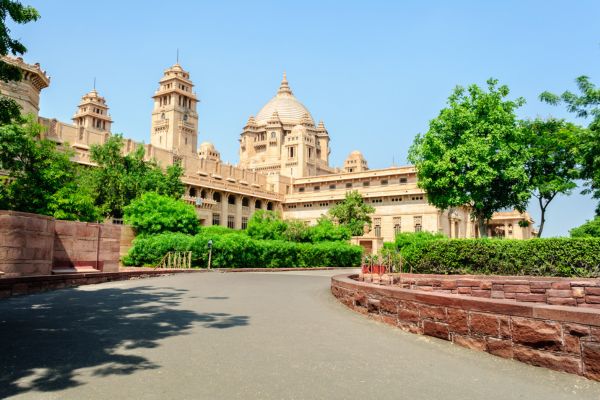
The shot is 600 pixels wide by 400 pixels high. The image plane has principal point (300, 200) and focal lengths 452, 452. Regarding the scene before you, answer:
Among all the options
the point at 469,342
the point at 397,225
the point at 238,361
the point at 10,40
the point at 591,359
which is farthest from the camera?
the point at 397,225

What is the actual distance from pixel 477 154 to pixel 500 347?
22605mm

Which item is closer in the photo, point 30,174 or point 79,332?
point 79,332

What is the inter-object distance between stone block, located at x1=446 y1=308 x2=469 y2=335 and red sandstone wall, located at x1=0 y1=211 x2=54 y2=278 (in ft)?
34.4

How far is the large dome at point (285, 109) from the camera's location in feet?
351

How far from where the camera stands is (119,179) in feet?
118

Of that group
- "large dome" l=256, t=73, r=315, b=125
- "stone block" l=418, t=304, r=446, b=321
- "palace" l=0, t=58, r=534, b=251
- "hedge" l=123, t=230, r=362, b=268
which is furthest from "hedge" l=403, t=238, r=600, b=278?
"large dome" l=256, t=73, r=315, b=125

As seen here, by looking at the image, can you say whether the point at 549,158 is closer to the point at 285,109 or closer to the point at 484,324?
the point at 484,324

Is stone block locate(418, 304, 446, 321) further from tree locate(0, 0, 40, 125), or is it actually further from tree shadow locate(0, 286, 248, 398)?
tree locate(0, 0, 40, 125)

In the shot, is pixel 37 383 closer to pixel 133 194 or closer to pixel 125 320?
pixel 125 320

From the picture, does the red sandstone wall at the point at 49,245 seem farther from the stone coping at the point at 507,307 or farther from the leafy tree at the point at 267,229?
the leafy tree at the point at 267,229

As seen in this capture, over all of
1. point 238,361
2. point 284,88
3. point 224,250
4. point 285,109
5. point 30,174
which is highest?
point 284,88

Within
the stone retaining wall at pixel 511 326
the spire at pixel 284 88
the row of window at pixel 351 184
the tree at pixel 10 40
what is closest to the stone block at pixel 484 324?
the stone retaining wall at pixel 511 326

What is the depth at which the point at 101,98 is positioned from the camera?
291ft

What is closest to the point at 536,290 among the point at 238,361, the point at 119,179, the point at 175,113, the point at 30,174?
the point at 238,361
